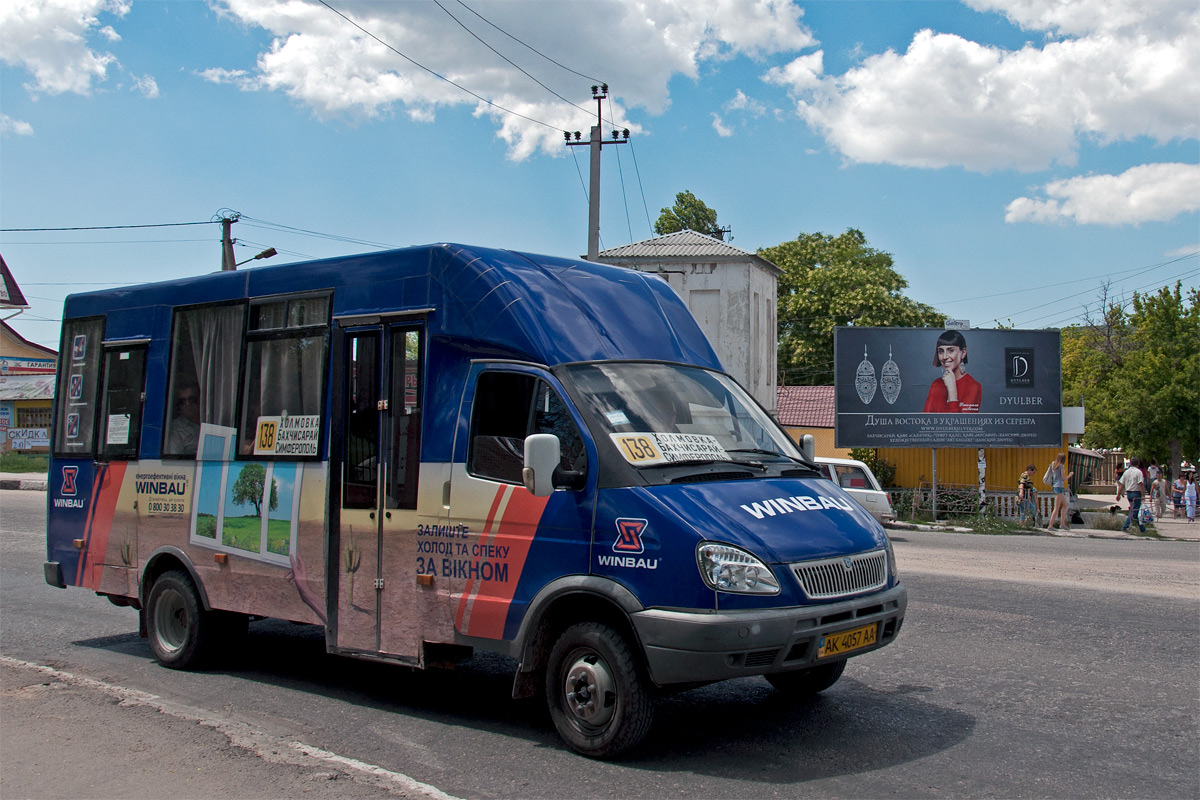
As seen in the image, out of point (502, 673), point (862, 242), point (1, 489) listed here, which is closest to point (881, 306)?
point (862, 242)

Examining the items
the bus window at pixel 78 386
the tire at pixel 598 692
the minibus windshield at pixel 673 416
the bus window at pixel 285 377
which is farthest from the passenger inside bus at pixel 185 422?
the tire at pixel 598 692

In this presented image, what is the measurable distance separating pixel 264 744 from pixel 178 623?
2586 mm

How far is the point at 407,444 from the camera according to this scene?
251 inches

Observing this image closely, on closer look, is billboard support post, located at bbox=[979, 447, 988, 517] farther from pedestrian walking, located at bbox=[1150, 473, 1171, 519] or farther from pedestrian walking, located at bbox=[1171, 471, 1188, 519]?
pedestrian walking, located at bbox=[1171, 471, 1188, 519]

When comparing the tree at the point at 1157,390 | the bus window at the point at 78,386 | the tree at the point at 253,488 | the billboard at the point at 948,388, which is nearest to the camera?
the tree at the point at 253,488

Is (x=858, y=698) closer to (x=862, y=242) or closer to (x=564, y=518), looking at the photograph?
(x=564, y=518)

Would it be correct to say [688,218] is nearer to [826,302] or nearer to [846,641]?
[826,302]

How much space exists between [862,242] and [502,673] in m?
54.9

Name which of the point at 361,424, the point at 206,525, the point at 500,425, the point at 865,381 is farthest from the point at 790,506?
the point at 865,381

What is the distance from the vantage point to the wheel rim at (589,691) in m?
5.29

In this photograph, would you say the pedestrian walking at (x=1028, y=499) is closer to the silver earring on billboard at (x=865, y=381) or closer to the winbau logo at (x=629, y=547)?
the silver earring on billboard at (x=865, y=381)

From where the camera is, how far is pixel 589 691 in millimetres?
5375

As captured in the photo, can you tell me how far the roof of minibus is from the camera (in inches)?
237

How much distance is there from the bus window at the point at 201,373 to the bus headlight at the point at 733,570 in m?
4.09
